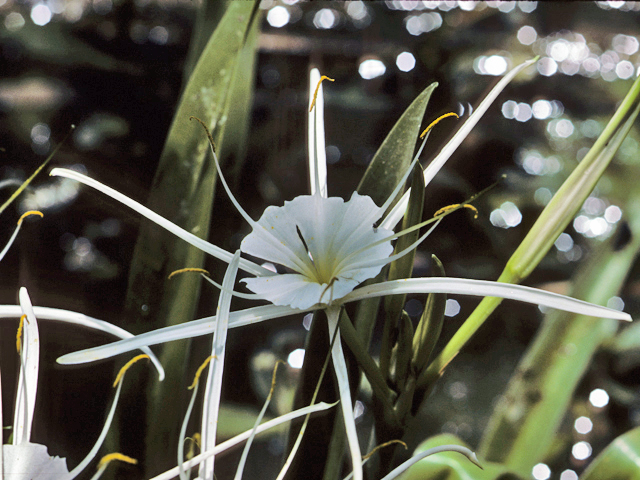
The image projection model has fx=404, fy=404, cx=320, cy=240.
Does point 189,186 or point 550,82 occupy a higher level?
point 550,82

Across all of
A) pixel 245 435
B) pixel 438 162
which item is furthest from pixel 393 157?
pixel 245 435

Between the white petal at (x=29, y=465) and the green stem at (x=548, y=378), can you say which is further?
the green stem at (x=548, y=378)

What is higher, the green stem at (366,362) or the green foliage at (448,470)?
the green stem at (366,362)

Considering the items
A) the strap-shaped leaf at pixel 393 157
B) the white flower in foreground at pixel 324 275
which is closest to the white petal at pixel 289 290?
the white flower in foreground at pixel 324 275

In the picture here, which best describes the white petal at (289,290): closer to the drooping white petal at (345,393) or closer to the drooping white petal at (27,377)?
the drooping white petal at (345,393)

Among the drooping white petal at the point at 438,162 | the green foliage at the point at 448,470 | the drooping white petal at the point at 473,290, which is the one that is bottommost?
the green foliage at the point at 448,470

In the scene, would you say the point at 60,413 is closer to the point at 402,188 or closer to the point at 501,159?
the point at 402,188

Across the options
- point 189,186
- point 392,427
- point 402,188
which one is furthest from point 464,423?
point 189,186

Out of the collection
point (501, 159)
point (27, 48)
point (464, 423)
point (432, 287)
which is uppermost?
point (27, 48)
